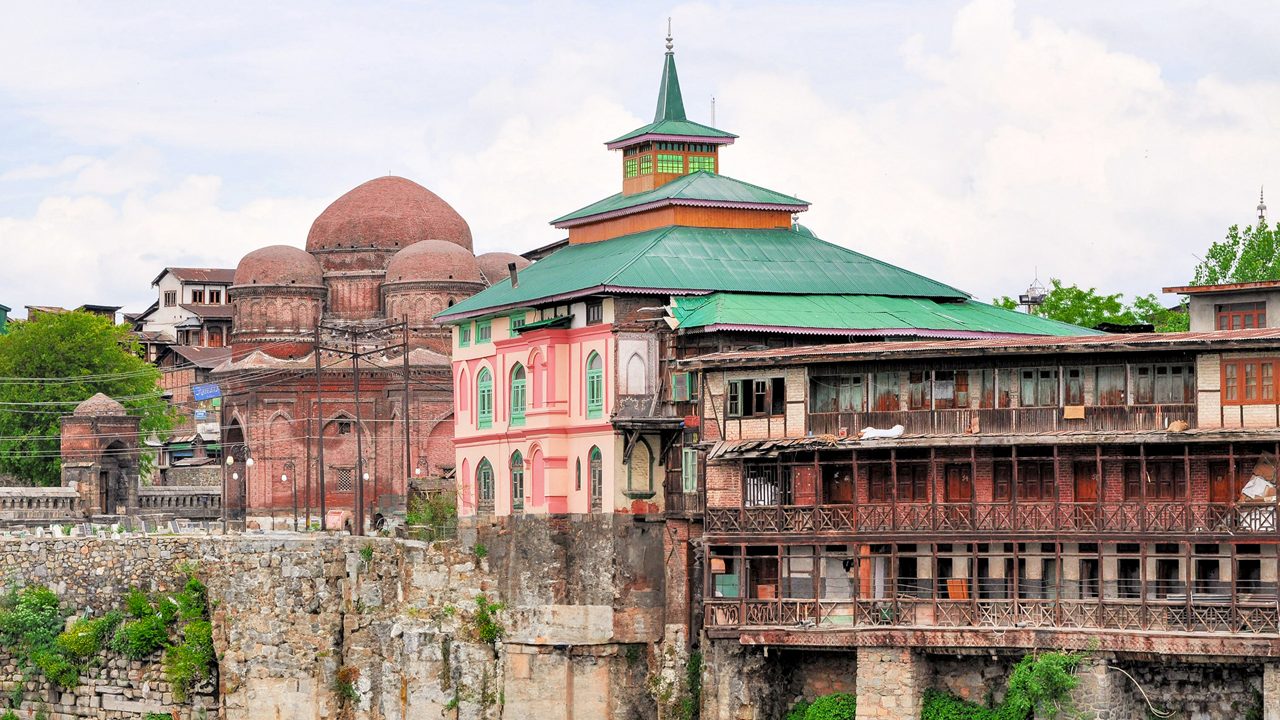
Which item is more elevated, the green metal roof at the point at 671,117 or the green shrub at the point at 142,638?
the green metal roof at the point at 671,117

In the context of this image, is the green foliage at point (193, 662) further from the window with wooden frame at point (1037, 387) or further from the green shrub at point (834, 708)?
the window with wooden frame at point (1037, 387)

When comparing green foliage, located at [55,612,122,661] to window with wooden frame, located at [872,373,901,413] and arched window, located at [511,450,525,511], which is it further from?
window with wooden frame, located at [872,373,901,413]

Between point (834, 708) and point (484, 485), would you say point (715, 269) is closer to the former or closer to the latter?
point (484, 485)

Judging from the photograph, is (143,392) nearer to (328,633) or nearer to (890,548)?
→ (328,633)

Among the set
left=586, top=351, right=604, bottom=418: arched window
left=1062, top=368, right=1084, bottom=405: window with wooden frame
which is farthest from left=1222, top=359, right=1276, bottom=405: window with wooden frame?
left=586, top=351, right=604, bottom=418: arched window

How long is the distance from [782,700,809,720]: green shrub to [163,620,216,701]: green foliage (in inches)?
803

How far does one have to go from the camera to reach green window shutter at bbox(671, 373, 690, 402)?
203 ft

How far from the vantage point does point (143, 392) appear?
119750 mm

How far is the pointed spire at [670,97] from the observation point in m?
73.8

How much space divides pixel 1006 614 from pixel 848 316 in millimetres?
12057

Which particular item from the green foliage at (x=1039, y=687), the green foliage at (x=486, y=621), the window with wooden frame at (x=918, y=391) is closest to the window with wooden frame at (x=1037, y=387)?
the window with wooden frame at (x=918, y=391)

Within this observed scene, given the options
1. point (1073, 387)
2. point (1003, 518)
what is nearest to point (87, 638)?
point (1003, 518)

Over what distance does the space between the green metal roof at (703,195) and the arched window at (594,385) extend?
5.96 m

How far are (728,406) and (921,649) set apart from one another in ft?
25.6
